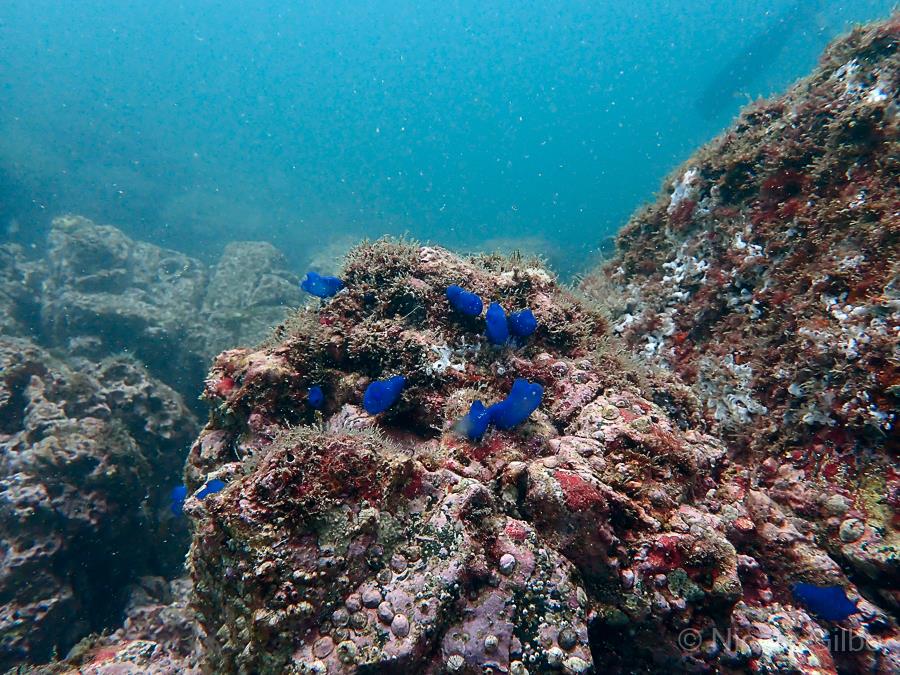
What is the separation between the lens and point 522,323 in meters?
3.95

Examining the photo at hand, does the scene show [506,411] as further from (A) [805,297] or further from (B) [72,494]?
(B) [72,494]

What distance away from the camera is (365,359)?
4.13 metres

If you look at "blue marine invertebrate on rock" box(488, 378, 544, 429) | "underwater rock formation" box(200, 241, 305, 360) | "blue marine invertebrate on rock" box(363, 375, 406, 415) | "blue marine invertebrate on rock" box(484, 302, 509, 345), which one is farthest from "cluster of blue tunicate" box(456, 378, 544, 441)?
"underwater rock formation" box(200, 241, 305, 360)

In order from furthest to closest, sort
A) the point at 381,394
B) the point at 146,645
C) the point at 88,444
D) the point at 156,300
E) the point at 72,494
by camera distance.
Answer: the point at 156,300
the point at 88,444
the point at 72,494
the point at 146,645
the point at 381,394

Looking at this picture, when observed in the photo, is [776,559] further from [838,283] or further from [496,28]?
[496,28]

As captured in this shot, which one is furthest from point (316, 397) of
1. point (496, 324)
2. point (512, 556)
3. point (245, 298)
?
point (245, 298)

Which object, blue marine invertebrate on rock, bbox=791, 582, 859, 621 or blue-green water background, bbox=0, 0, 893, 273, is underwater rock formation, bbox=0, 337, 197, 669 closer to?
blue marine invertebrate on rock, bbox=791, 582, 859, 621

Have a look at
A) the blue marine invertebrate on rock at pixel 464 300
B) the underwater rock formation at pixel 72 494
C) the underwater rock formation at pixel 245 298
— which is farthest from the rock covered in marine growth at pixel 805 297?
the underwater rock formation at pixel 245 298

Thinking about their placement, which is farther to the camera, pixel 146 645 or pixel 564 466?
pixel 146 645

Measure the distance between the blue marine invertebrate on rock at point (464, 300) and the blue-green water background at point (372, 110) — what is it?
5.39 metres

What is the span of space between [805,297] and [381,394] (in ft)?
14.0

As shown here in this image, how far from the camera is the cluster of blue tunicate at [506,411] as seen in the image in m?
3.18

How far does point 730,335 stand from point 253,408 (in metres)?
5.18
